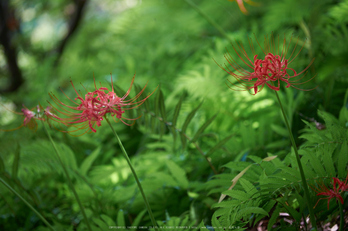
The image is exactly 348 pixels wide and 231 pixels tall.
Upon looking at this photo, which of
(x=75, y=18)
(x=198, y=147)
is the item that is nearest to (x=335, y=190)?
(x=198, y=147)

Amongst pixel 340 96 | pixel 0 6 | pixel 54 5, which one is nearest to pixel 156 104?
pixel 340 96

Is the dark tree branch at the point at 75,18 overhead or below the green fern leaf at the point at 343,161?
overhead

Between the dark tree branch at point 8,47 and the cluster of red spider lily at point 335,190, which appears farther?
the dark tree branch at point 8,47

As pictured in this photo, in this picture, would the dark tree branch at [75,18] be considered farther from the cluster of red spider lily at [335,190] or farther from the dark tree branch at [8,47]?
the cluster of red spider lily at [335,190]

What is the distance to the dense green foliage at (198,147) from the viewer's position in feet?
1.45

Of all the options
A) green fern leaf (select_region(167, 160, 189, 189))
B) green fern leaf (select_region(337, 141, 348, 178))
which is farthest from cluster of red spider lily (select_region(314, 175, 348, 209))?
green fern leaf (select_region(167, 160, 189, 189))

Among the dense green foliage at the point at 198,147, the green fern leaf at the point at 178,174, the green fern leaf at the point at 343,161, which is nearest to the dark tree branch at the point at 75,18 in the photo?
the dense green foliage at the point at 198,147

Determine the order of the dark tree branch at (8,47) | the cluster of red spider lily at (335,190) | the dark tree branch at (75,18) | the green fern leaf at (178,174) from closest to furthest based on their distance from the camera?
1. the cluster of red spider lily at (335,190)
2. the green fern leaf at (178,174)
3. the dark tree branch at (8,47)
4. the dark tree branch at (75,18)

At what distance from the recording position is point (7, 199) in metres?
0.66

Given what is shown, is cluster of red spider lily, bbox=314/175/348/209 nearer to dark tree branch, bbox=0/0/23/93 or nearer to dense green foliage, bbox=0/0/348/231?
dense green foliage, bbox=0/0/348/231

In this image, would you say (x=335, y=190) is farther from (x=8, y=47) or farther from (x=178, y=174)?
(x=8, y=47)

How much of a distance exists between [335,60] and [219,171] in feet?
1.26

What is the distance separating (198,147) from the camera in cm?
62

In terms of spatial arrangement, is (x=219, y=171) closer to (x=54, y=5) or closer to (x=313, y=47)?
(x=313, y=47)
